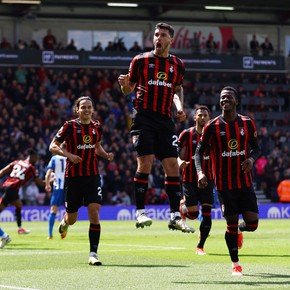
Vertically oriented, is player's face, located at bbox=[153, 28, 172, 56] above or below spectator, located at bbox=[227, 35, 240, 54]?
below

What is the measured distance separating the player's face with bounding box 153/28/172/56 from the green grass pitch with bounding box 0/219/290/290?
2.97m

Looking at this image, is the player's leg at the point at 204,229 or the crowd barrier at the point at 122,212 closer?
the player's leg at the point at 204,229

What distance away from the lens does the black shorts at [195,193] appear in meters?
17.7

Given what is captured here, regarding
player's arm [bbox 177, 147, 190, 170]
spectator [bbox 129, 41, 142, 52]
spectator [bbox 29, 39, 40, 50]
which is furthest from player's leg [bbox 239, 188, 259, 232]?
spectator [bbox 129, 41, 142, 52]

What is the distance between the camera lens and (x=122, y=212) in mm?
37406

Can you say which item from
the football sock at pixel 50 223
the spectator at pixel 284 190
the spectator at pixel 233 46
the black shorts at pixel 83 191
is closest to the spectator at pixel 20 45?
the spectator at pixel 233 46

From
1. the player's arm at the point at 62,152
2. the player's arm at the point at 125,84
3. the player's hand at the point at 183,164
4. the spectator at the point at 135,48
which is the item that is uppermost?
the spectator at the point at 135,48

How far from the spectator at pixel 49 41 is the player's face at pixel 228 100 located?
32.6m

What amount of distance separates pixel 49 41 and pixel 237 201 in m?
33.0

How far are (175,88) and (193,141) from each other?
4641 millimetres

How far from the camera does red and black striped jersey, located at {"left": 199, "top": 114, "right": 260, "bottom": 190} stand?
12844 millimetres

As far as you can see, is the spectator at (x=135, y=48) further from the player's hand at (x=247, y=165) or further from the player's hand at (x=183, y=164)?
the player's hand at (x=247, y=165)

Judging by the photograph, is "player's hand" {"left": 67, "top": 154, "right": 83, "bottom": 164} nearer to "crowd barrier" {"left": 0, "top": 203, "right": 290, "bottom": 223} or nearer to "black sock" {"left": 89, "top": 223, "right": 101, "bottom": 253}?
"black sock" {"left": 89, "top": 223, "right": 101, "bottom": 253}

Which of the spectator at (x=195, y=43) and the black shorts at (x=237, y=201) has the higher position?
the spectator at (x=195, y=43)
